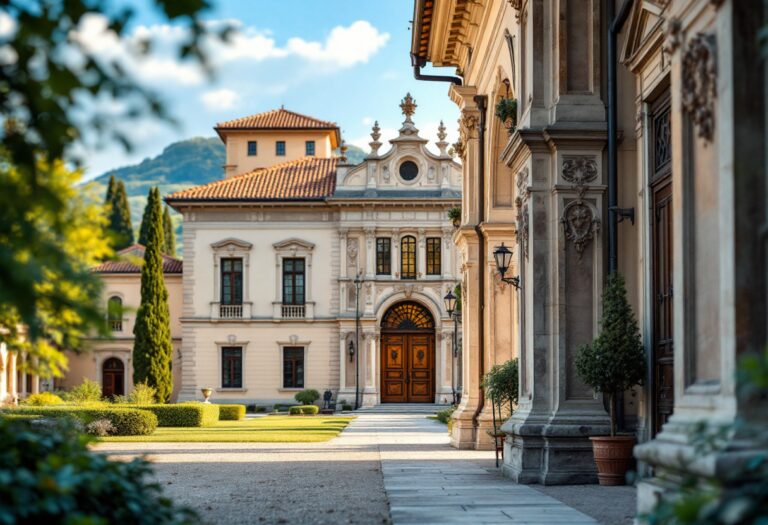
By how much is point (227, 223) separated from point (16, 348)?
4747 cm

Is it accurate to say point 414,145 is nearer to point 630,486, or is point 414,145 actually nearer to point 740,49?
point 630,486

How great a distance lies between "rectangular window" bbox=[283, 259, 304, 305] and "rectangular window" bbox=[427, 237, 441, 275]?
611 cm

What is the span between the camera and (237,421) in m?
40.5

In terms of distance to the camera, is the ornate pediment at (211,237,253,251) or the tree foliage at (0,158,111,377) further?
the ornate pediment at (211,237,253,251)

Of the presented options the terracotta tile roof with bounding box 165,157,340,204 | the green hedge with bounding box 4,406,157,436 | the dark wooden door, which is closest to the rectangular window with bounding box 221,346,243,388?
the terracotta tile roof with bounding box 165,157,340,204

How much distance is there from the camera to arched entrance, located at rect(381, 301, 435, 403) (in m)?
53.6

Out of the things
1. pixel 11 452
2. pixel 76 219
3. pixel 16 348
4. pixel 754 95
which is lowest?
pixel 11 452

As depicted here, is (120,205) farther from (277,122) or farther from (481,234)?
(481,234)

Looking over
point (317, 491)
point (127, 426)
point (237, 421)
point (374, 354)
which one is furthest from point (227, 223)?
point (317, 491)

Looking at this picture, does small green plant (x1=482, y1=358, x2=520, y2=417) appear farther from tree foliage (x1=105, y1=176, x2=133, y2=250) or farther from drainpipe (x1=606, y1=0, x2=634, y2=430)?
tree foliage (x1=105, y1=176, x2=133, y2=250)

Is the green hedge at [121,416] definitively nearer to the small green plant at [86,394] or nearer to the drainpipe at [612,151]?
the small green plant at [86,394]

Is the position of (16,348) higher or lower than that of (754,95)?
lower

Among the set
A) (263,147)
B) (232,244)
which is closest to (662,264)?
(232,244)

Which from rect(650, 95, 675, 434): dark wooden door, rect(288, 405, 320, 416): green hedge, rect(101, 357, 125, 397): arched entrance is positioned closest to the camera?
rect(650, 95, 675, 434): dark wooden door
